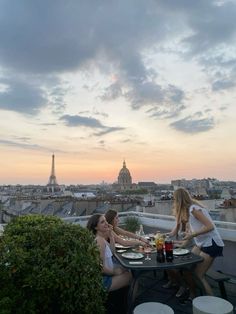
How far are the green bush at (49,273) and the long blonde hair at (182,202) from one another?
6.45 feet

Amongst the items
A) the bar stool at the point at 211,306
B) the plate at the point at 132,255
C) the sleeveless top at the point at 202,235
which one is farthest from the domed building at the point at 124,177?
the bar stool at the point at 211,306

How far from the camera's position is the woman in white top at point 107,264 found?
10.5 feet

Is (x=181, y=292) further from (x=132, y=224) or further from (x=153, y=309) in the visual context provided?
(x=132, y=224)

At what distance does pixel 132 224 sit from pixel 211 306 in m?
4.05

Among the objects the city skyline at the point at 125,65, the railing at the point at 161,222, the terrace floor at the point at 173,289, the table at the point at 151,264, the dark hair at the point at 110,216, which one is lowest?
the terrace floor at the point at 173,289

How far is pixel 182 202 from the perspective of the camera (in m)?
4.06

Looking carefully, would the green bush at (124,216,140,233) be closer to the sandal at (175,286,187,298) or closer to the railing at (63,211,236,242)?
the railing at (63,211,236,242)

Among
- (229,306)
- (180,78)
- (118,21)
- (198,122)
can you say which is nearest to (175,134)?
(198,122)

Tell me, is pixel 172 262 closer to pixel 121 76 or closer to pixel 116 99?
pixel 121 76

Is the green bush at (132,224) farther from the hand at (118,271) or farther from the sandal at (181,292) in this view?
the hand at (118,271)

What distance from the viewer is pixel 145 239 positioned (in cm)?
452

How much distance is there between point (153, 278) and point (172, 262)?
1.54 meters

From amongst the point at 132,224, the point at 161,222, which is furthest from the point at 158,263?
the point at 132,224

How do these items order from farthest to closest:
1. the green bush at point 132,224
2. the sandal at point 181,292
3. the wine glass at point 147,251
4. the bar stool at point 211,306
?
the green bush at point 132,224 < the sandal at point 181,292 < the wine glass at point 147,251 < the bar stool at point 211,306
